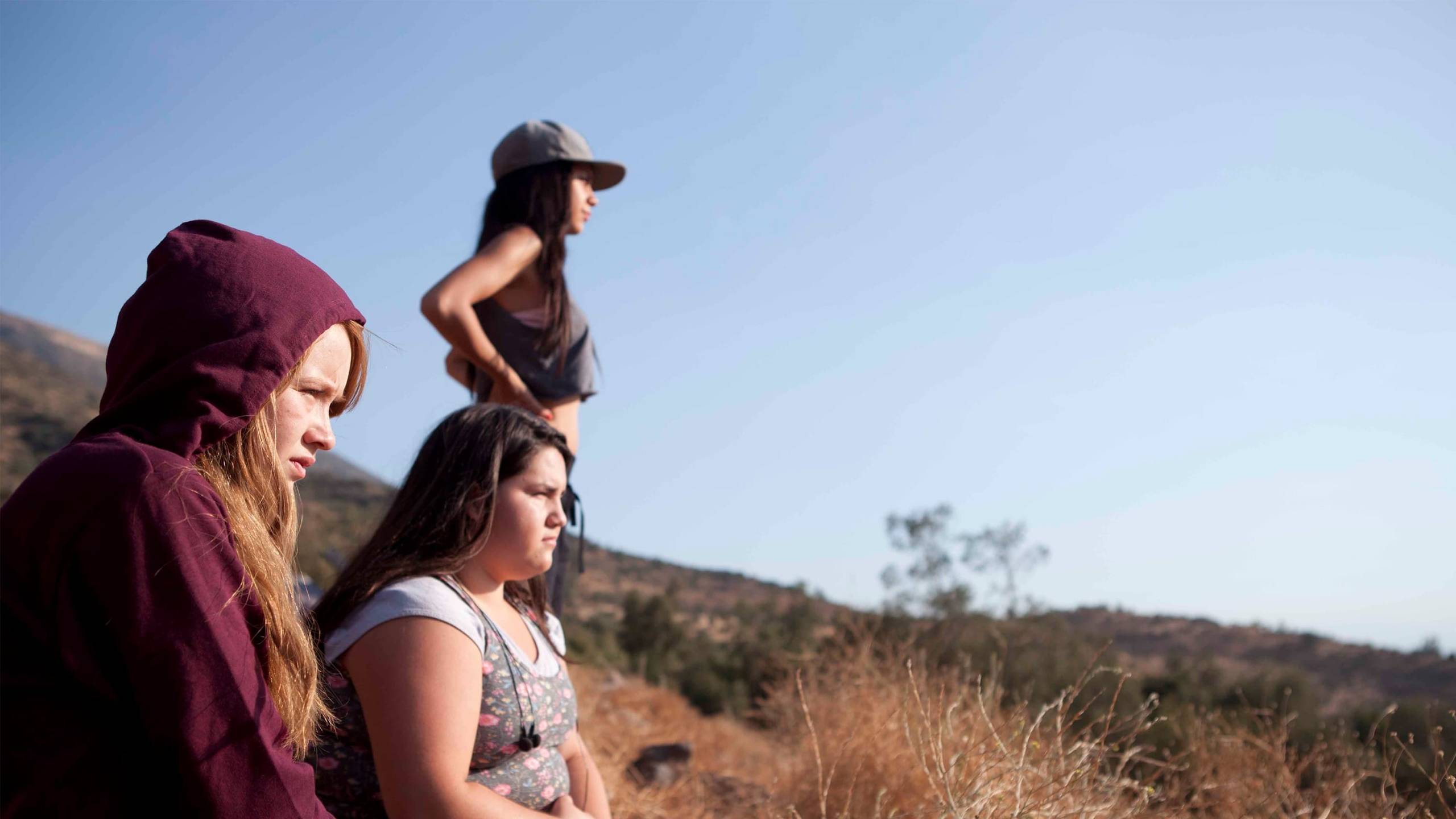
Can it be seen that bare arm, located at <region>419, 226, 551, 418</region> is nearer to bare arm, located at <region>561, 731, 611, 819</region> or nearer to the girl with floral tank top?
the girl with floral tank top

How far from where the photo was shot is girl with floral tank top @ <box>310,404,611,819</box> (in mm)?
1812

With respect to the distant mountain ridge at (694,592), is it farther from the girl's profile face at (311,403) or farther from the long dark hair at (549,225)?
the girl's profile face at (311,403)

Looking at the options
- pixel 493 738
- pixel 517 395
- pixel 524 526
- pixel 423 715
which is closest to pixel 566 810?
pixel 493 738

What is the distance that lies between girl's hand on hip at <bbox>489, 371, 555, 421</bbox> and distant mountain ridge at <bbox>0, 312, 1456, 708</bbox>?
0.50m

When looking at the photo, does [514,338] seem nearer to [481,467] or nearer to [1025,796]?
[481,467]

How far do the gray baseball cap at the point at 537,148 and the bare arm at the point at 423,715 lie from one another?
156cm

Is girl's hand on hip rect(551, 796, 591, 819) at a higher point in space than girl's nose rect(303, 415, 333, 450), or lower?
lower

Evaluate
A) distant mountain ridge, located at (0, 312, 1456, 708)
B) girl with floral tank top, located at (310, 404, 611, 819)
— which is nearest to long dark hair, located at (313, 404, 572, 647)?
girl with floral tank top, located at (310, 404, 611, 819)

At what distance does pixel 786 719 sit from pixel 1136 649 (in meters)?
16.7

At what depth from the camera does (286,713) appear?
1333 mm

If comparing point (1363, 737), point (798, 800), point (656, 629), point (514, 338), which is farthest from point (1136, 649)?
point (514, 338)

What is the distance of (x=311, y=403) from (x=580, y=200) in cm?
175

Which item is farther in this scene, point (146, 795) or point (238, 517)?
point (238, 517)

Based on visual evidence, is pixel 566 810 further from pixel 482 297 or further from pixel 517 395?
pixel 482 297
